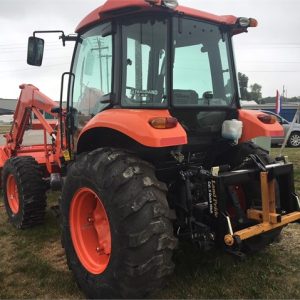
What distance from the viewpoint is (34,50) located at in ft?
15.9

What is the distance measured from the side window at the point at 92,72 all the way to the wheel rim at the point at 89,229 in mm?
935

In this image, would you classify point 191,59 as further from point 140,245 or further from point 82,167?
point 140,245

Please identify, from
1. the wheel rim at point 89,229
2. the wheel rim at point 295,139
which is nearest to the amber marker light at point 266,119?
the wheel rim at point 89,229

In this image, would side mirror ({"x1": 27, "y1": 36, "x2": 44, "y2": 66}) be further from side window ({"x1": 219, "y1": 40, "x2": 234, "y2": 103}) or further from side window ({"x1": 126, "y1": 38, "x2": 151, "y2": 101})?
side window ({"x1": 219, "y1": 40, "x2": 234, "y2": 103})

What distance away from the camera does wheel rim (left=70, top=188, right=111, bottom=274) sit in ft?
12.3

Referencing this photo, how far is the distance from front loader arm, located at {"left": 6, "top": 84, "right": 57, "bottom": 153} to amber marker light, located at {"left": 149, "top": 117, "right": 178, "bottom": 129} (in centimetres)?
292

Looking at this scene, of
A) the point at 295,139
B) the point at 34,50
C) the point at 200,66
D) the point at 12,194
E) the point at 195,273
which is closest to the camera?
the point at 195,273

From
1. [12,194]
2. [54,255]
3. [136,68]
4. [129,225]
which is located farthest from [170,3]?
[12,194]

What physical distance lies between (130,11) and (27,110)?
343cm

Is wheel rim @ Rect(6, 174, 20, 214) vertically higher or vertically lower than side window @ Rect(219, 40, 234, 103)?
lower

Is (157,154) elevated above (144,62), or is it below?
below

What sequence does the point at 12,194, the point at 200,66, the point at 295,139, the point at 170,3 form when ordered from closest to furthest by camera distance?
the point at 170,3, the point at 200,66, the point at 12,194, the point at 295,139

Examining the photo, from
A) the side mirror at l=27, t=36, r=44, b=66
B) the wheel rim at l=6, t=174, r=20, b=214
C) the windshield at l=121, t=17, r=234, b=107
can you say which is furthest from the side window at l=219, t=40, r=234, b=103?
the wheel rim at l=6, t=174, r=20, b=214

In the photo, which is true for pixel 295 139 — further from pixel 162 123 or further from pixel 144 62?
pixel 162 123
